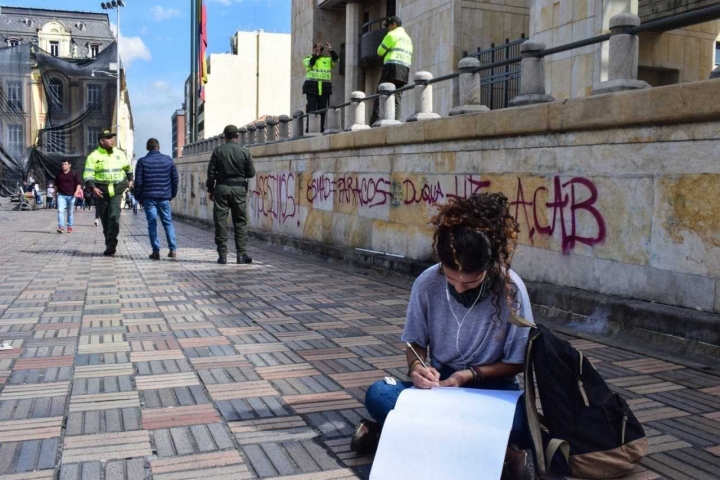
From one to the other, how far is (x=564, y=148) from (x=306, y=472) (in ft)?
15.2

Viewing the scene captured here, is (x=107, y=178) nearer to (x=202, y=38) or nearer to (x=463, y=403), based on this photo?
(x=463, y=403)

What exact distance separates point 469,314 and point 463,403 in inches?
14.1

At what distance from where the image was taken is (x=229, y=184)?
10.3m

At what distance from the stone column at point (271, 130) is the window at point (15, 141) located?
24.5m

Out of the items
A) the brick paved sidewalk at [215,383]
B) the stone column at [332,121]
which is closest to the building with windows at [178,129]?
the stone column at [332,121]

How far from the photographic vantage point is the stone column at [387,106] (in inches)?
419

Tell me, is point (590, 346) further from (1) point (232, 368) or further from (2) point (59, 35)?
(2) point (59, 35)

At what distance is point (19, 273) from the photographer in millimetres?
9055

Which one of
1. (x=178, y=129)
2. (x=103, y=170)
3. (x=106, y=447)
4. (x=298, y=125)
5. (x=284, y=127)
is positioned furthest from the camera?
(x=178, y=129)

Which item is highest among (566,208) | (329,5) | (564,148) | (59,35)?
(59,35)

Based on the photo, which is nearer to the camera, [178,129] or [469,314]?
[469,314]

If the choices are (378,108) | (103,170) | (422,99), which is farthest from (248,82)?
(422,99)

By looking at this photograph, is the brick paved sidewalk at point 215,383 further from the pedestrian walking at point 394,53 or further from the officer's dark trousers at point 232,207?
the pedestrian walking at point 394,53

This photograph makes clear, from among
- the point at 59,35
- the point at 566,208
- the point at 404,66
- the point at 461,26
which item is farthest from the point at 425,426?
the point at 59,35
